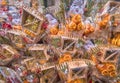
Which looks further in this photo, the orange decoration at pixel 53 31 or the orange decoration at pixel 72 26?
the orange decoration at pixel 53 31

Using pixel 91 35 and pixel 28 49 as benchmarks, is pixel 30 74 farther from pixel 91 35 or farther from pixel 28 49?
pixel 91 35

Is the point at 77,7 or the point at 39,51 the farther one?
the point at 77,7

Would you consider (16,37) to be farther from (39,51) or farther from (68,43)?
(68,43)

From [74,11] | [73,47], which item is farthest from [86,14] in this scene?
[73,47]

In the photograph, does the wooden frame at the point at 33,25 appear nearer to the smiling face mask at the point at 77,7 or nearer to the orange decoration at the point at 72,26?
the orange decoration at the point at 72,26

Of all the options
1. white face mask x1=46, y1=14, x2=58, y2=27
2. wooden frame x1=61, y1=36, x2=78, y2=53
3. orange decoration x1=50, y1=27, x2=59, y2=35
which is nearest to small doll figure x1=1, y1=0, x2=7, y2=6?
white face mask x1=46, y1=14, x2=58, y2=27

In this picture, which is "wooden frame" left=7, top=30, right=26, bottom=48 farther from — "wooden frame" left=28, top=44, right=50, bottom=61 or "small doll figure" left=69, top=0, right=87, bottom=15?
"small doll figure" left=69, top=0, right=87, bottom=15

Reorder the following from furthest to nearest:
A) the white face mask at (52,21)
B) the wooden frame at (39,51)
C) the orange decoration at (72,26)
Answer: the white face mask at (52,21)
the orange decoration at (72,26)
the wooden frame at (39,51)

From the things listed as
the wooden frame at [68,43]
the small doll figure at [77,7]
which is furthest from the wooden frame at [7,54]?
the small doll figure at [77,7]

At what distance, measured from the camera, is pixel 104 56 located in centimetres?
181

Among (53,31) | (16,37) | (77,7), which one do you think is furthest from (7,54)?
(77,7)

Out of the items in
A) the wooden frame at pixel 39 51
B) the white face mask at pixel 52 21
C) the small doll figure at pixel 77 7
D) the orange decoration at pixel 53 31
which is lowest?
the wooden frame at pixel 39 51

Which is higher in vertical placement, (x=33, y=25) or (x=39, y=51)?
(x=33, y=25)

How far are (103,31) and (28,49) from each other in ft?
1.68
